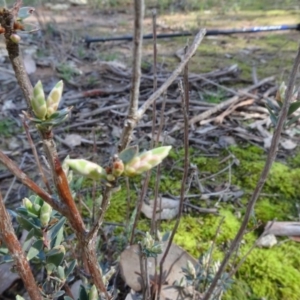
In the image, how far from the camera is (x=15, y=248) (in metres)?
0.60

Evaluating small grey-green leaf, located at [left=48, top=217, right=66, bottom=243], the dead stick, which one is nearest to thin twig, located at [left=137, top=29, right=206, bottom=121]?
small grey-green leaf, located at [left=48, top=217, right=66, bottom=243]

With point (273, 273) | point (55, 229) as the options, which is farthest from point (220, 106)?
point (55, 229)

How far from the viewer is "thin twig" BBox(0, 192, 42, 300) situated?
0.58 metres

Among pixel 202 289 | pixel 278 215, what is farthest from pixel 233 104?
pixel 202 289

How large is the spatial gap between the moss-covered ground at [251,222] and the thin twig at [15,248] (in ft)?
1.54

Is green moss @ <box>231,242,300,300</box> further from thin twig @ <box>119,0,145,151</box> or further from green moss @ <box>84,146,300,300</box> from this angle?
thin twig @ <box>119,0,145,151</box>

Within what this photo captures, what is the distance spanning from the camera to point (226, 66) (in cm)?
261

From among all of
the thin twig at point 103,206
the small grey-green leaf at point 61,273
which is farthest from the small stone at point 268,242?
the thin twig at point 103,206

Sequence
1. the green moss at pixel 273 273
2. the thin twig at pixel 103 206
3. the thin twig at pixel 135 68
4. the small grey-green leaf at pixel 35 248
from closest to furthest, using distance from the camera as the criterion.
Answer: the thin twig at pixel 135 68 < the thin twig at pixel 103 206 < the small grey-green leaf at pixel 35 248 < the green moss at pixel 273 273

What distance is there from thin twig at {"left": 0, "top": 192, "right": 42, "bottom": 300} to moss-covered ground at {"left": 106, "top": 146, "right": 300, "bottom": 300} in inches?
18.4

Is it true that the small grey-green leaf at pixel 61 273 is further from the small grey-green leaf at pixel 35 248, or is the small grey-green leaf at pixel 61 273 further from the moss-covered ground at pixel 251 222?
the moss-covered ground at pixel 251 222

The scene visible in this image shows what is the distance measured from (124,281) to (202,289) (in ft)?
0.74

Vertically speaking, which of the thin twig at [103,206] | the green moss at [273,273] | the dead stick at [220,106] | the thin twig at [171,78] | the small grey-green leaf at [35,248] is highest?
the thin twig at [171,78]

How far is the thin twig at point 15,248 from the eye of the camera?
58cm
